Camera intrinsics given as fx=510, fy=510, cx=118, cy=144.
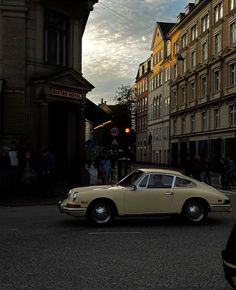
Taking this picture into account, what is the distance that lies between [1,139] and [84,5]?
7.98 metres

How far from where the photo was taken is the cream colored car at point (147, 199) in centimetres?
1234

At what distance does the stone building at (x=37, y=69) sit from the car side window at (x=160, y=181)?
10741 millimetres

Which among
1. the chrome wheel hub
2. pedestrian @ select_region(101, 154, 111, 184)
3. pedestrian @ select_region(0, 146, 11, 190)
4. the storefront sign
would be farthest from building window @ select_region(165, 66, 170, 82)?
the chrome wheel hub

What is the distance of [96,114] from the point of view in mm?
27844

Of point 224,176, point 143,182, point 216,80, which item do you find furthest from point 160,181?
point 216,80

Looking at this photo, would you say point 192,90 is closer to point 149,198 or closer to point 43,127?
point 43,127

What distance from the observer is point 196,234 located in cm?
1114

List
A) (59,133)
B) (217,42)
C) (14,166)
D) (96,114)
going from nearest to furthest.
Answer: (14,166), (59,133), (96,114), (217,42)

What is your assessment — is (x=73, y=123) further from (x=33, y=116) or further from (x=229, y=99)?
(x=229, y=99)

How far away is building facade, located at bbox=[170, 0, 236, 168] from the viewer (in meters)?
47.7

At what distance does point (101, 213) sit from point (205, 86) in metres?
45.2

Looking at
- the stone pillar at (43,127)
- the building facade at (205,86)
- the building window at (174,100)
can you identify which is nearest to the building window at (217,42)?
the building facade at (205,86)

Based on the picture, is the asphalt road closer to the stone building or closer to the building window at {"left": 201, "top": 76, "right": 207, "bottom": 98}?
the stone building

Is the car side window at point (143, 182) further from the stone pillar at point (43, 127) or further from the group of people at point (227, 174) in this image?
the group of people at point (227, 174)
